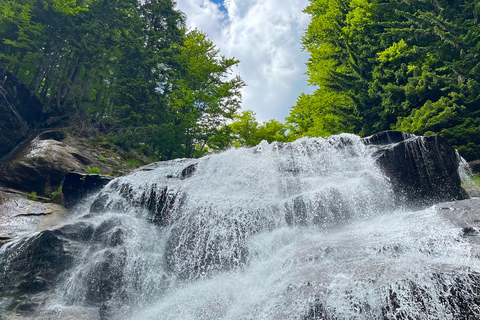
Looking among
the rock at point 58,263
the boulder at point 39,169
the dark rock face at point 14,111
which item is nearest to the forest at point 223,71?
the dark rock face at point 14,111

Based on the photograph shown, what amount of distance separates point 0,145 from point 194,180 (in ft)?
38.2

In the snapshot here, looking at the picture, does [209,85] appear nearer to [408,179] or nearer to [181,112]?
[181,112]

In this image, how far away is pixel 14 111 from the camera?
16.5m

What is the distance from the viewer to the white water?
440cm

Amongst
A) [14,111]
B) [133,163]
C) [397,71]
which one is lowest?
[133,163]

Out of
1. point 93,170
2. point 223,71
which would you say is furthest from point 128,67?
point 93,170

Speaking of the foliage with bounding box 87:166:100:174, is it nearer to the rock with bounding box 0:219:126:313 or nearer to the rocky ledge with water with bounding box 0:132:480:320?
the rocky ledge with water with bounding box 0:132:480:320

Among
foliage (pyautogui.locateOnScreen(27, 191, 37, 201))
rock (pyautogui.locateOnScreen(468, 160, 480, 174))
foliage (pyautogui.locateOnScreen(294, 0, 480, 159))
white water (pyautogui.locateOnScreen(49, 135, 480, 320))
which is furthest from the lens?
foliage (pyautogui.locateOnScreen(294, 0, 480, 159))

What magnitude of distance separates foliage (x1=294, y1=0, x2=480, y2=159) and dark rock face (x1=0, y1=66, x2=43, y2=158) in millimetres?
15564

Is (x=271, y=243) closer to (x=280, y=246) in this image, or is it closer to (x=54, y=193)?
(x=280, y=246)

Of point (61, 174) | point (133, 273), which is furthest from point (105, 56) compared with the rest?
point (133, 273)

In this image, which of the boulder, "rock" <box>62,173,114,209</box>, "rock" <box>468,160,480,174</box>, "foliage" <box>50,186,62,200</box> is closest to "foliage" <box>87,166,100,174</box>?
the boulder

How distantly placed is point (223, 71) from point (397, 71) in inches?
469

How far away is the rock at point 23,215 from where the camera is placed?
9.12 metres
